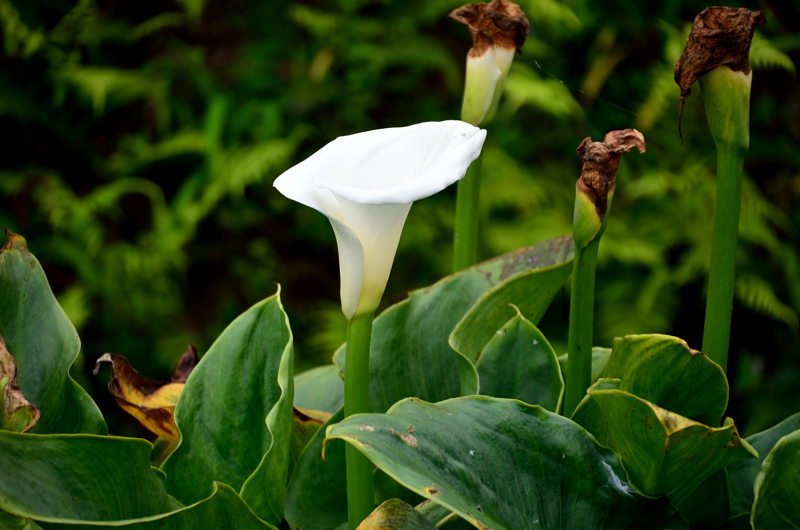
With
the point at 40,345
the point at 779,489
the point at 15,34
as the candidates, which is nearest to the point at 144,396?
the point at 40,345

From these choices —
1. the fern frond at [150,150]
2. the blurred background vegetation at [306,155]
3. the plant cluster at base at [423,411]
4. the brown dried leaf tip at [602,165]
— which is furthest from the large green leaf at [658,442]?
the fern frond at [150,150]

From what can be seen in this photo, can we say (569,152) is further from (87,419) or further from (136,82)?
(87,419)

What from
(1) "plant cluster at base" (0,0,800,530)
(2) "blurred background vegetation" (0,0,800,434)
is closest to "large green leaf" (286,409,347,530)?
(1) "plant cluster at base" (0,0,800,530)

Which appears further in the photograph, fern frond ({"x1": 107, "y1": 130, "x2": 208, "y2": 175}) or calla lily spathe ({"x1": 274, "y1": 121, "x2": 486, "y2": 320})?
fern frond ({"x1": 107, "y1": 130, "x2": 208, "y2": 175})

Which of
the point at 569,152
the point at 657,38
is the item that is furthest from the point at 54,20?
the point at 657,38

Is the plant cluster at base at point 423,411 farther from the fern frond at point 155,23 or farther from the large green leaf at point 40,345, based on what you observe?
the fern frond at point 155,23

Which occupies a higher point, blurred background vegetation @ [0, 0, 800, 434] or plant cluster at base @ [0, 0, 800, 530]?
plant cluster at base @ [0, 0, 800, 530]

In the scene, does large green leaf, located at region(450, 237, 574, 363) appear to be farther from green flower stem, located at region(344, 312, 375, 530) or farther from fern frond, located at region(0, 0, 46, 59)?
fern frond, located at region(0, 0, 46, 59)
